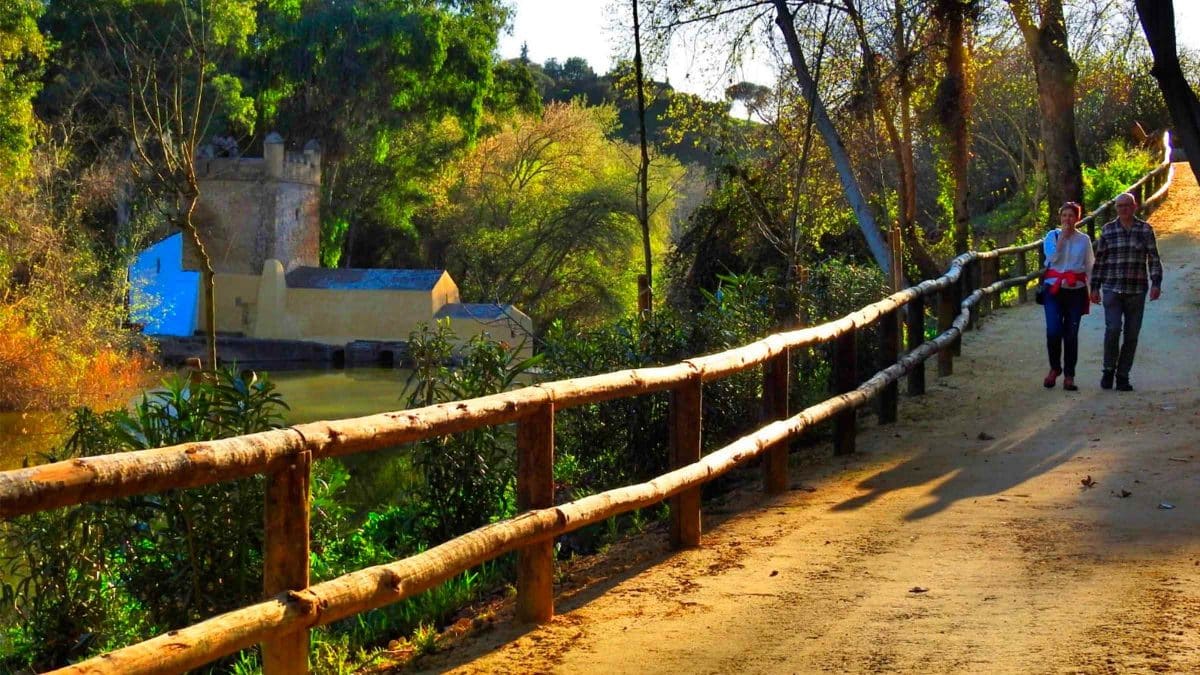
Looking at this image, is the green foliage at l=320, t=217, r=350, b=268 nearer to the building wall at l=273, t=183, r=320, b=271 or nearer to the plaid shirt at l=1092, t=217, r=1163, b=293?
the building wall at l=273, t=183, r=320, b=271

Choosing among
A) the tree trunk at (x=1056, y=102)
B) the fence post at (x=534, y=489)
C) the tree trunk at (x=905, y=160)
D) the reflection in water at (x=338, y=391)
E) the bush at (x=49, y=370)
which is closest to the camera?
the fence post at (x=534, y=489)

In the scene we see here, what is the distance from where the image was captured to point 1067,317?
11680 mm

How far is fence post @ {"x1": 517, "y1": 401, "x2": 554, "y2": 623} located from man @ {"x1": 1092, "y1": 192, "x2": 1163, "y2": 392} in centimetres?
714

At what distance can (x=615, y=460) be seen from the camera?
9305mm

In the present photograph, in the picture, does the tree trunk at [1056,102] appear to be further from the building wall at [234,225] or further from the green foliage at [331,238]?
the green foliage at [331,238]

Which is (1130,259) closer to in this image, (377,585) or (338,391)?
(377,585)

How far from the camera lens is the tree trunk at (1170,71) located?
736 cm

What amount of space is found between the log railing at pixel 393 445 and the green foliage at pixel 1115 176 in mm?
21364

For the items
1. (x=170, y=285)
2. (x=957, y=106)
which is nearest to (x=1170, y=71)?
(x=957, y=106)

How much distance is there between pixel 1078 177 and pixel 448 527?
51.8 feet

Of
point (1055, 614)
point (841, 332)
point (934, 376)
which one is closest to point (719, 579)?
point (1055, 614)

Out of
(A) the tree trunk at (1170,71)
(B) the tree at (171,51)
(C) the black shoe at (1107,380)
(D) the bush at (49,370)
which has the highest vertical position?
(B) the tree at (171,51)

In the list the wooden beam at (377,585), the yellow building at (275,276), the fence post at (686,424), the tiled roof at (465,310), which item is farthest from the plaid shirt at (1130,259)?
the yellow building at (275,276)

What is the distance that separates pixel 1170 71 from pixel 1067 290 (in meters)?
4.44
